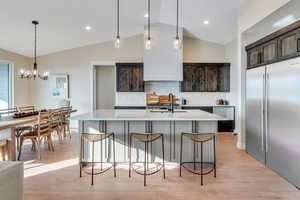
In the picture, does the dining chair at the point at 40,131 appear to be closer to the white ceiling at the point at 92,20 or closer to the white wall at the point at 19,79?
the white ceiling at the point at 92,20

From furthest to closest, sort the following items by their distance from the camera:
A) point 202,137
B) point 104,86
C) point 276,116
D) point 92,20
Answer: point 104,86 < point 92,20 < point 276,116 < point 202,137

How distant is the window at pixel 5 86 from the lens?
20.0 feet

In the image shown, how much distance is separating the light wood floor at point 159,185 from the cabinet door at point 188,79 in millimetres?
3313

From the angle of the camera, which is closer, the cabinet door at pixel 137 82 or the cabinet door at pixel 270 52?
the cabinet door at pixel 270 52

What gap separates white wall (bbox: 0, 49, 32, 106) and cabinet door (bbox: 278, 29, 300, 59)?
6920mm

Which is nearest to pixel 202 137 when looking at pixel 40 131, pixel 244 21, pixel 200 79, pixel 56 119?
pixel 244 21

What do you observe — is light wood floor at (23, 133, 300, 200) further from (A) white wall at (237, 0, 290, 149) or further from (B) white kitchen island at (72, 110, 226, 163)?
(A) white wall at (237, 0, 290, 149)

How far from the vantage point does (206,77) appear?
666 cm

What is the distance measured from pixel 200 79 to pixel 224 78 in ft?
2.57

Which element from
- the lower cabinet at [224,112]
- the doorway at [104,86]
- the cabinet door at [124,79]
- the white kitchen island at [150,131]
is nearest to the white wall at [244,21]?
the white kitchen island at [150,131]

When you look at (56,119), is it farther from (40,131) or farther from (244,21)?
(244,21)

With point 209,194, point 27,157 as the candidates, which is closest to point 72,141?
point 27,157

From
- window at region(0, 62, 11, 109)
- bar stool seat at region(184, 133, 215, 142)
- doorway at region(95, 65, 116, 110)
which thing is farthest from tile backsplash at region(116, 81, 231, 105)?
bar stool seat at region(184, 133, 215, 142)

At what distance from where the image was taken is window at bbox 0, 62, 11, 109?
6109mm
